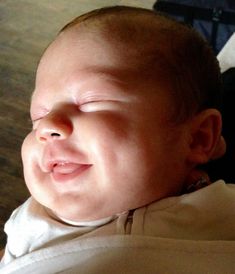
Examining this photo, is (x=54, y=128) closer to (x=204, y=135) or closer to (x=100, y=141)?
(x=100, y=141)

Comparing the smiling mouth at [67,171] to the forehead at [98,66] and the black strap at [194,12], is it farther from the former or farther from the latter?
the black strap at [194,12]

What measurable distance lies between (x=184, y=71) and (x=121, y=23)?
0.39 feet

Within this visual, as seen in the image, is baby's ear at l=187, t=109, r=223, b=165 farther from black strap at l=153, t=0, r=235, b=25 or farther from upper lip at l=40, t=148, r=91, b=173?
black strap at l=153, t=0, r=235, b=25

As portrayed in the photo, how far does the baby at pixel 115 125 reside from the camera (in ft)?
2.31

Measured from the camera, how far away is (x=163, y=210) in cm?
73

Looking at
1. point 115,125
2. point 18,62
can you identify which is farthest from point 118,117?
point 18,62

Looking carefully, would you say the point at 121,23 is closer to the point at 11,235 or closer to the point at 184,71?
the point at 184,71

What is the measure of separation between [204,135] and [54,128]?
23 cm

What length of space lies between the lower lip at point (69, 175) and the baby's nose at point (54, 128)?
1.9 inches

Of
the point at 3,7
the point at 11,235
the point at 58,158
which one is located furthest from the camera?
the point at 3,7

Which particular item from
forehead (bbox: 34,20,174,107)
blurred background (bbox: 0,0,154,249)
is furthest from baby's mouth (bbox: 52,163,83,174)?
blurred background (bbox: 0,0,154,249)

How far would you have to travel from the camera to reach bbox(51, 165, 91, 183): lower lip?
0.70m

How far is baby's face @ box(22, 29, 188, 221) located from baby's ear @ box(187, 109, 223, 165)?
0.03m

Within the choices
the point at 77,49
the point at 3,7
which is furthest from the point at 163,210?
the point at 3,7
